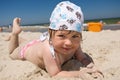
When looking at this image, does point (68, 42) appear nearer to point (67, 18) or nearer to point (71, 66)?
point (67, 18)

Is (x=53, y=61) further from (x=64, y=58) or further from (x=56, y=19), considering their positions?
(x=56, y=19)

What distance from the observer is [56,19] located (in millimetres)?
2428

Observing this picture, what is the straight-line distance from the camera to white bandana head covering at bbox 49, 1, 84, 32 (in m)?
2.35

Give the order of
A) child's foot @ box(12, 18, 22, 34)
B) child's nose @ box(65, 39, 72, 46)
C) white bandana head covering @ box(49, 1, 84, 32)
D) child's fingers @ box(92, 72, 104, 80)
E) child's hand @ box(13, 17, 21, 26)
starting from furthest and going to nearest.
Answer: child's hand @ box(13, 17, 21, 26) < child's foot @ box(12, 18, 22, 34) < white bandana head covering @ box(49, 1, 84, 32) < child's nose @ box(65, 39, 72, 46) < child's fingers @ box(92, 72, 104, 80)

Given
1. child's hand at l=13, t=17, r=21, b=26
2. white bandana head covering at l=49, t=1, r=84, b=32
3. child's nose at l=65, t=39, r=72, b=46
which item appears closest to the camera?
child's nose at l=65, t=39, r=72, b=46

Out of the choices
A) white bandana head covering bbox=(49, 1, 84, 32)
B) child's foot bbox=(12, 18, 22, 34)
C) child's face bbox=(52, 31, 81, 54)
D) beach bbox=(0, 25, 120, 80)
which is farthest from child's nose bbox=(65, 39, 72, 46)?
child's foot bbox=(12, 18, 22, 34)

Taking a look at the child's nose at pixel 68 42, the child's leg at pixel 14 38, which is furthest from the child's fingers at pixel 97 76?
the child's leg at pixel 14 38

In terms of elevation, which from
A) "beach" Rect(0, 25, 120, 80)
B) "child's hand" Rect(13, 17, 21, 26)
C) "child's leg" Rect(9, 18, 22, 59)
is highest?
"child's hand" Rect(13, 17, 21, 26)

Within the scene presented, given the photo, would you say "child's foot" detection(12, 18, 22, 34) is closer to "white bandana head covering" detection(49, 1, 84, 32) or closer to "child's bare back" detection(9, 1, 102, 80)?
"child's bare back" detection(9, 1, 102, 80)

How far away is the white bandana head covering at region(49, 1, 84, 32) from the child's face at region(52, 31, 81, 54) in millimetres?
57

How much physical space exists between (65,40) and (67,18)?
257mm

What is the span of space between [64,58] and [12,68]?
1.80 feet

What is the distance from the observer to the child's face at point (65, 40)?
2238mm

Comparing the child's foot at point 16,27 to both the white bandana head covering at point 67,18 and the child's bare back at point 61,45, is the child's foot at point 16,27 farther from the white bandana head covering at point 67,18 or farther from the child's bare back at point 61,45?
the white bandana head covering at point 67,18
